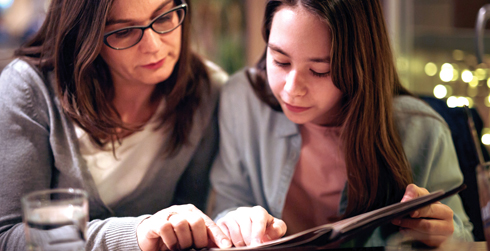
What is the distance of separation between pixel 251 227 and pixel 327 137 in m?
0.41

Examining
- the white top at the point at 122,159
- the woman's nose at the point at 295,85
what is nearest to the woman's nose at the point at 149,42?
the white top at the point at 122,159

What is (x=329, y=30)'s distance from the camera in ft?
2.90

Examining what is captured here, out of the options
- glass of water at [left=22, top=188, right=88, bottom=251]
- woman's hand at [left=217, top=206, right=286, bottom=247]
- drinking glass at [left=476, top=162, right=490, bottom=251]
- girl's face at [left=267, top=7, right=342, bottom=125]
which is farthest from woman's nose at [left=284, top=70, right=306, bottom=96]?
glass of water at [left=22, top=188, right=88, bottom=251]

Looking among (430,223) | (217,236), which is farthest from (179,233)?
(430,223)

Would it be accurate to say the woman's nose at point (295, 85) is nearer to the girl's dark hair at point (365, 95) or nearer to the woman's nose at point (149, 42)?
the girl's dark hair at point (365, 95)

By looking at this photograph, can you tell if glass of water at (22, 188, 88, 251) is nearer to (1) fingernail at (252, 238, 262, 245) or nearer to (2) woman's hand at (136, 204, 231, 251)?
(2) woman's hand at (136, 204, 231, 251)

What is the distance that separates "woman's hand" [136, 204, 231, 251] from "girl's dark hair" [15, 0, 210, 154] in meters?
0.36

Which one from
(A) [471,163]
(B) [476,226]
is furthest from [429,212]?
(A) [471,163]

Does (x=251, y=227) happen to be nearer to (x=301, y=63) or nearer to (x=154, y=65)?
(x=301, y=63)

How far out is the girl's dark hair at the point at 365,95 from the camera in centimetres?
88

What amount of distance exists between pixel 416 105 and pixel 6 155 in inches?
40.7

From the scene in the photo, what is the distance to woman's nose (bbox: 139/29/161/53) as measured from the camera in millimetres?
986

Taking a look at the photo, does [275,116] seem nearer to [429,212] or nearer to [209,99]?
[209,99]

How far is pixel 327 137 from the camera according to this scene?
1.14 metres
